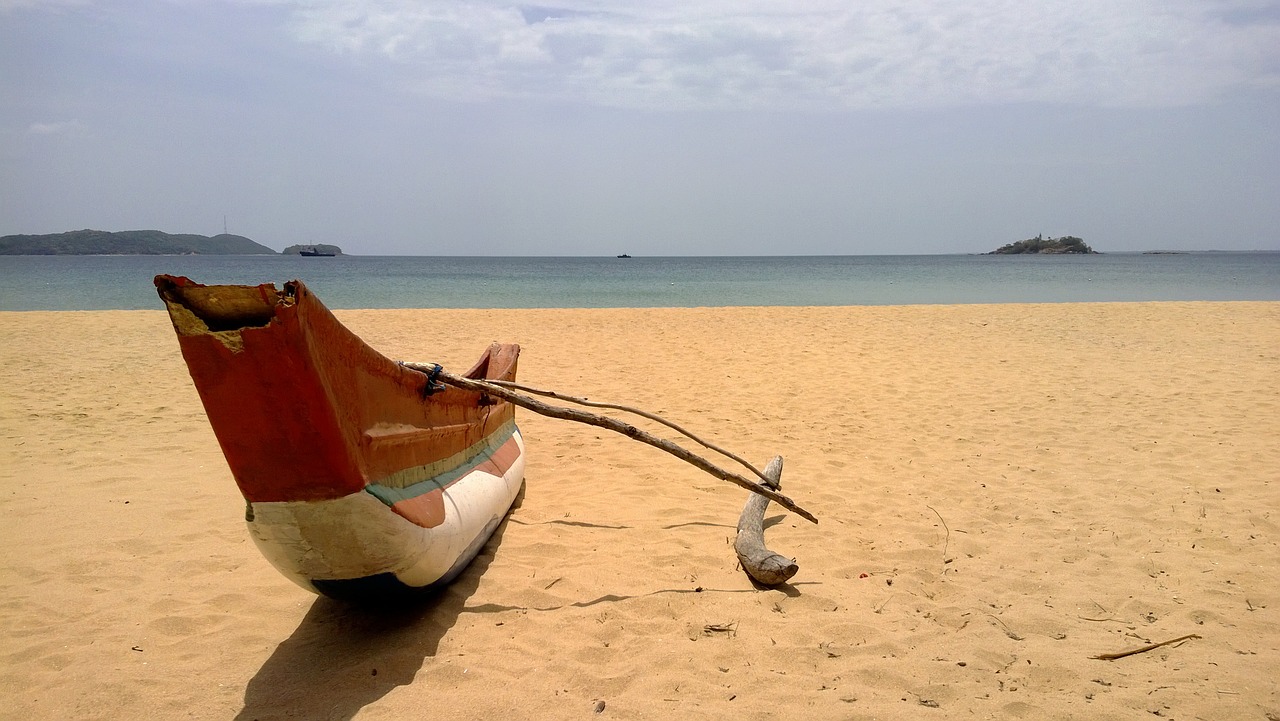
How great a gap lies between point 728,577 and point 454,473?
4.97 ft

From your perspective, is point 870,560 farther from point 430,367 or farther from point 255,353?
point 255,353

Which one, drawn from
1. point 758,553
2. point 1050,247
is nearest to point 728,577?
point 758,553

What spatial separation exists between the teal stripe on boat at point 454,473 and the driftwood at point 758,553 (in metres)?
1.53

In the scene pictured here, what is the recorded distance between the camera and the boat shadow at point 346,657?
265 cm

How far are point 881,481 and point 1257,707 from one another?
8.66ft

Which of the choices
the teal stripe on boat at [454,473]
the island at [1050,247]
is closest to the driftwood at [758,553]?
the teal stripe on boat at [454,473]

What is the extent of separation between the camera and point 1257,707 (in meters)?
2.54

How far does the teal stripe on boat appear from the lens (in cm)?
270

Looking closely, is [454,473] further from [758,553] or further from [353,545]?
[758,553]

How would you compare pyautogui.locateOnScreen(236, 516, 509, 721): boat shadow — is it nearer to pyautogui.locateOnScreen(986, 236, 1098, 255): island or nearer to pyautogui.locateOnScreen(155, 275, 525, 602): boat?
pyautogui.locateOnScreen(155, 275, 525, 602): boat

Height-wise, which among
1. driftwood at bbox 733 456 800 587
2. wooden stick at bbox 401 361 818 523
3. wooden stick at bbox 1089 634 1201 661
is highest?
wooden stick at bbox 401 361 818 523

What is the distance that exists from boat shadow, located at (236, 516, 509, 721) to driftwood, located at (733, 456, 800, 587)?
1411mm

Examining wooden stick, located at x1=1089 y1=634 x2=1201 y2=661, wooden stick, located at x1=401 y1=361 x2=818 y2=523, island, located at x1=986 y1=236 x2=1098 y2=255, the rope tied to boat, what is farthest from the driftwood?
island, located at x1=986 y1=236 x2=1098 y2=255

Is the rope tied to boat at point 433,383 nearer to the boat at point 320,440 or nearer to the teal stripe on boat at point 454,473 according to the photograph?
the boat at point 320,440
